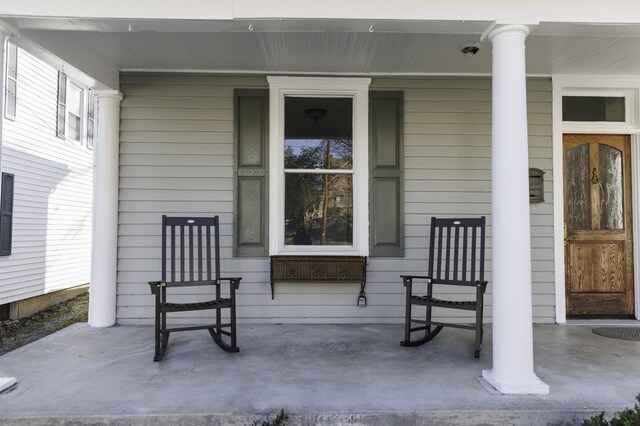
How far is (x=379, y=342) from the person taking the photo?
3.54 meters

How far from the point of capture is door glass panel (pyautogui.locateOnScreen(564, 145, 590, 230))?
4.30 meters

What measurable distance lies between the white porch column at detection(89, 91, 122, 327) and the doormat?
4291 millimetres

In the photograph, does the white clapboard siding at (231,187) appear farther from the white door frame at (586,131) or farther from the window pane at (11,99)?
the window pane at (11,99)

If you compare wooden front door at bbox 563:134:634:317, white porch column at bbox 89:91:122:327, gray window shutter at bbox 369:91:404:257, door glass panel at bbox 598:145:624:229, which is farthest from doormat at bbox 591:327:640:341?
white porch column at bbox 89:91:122:327

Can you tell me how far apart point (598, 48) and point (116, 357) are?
436 centimetres

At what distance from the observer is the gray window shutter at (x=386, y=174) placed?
4.16 m

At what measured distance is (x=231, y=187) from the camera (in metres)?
4.16

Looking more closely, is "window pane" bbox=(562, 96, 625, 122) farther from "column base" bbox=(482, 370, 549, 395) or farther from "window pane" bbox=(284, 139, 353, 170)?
"column base" bbox=(482, 370, 549, 395)

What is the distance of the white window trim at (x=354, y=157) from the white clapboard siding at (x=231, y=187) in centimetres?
19

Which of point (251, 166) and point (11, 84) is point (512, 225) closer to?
point (251, 166)

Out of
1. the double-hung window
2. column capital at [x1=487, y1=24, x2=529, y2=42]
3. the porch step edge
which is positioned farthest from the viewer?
the double-hung window

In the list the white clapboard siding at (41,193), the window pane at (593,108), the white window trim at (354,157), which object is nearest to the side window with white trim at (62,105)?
the white clapboard siding at (41,193)

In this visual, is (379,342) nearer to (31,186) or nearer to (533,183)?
(533,183)

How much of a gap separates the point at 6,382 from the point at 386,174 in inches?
126
